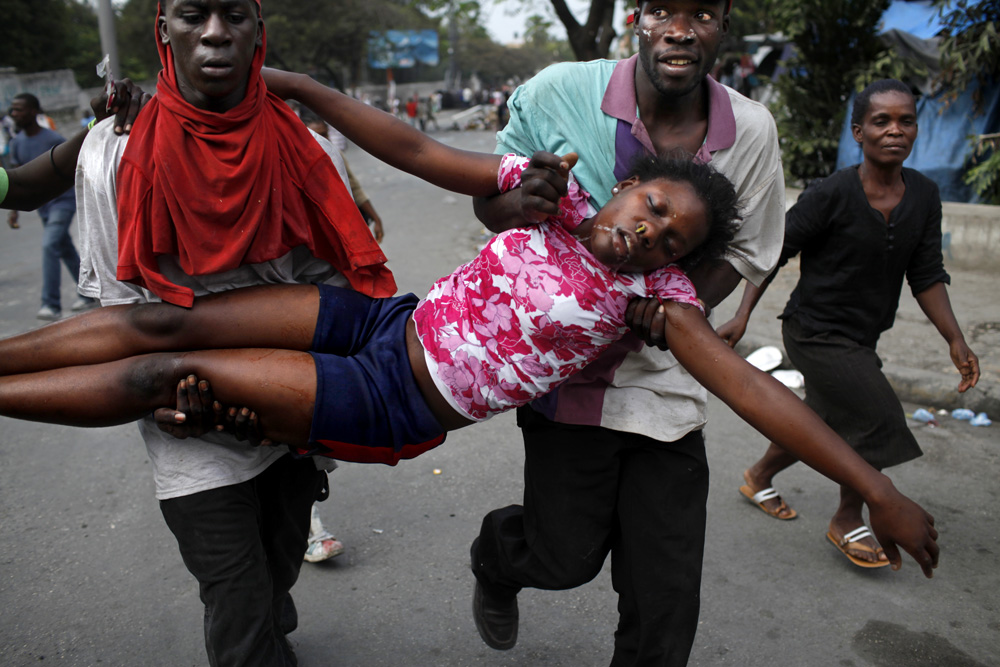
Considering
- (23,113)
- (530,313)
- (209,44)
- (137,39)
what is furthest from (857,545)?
(137,39)

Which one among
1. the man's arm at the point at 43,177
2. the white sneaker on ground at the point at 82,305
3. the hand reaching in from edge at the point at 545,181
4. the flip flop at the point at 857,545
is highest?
the hand reaching in from edge at the point at 545,181

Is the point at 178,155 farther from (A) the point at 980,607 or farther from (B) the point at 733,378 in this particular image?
(A) the point at 980,607

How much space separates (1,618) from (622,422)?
235 centimetres

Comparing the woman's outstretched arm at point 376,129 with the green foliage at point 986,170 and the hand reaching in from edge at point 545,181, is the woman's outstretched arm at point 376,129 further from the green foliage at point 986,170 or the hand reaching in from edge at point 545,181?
the green foliage at point 986,170

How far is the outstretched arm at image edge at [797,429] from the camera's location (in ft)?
5.72

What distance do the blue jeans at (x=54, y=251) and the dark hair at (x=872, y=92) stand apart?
5.95 meters

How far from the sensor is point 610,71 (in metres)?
2.31

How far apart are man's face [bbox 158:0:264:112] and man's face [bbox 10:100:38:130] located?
614 centimetres

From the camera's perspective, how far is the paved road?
2805 mm

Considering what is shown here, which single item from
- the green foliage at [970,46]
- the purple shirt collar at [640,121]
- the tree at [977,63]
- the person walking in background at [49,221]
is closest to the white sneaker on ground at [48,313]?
the person walking in background at [49,221]

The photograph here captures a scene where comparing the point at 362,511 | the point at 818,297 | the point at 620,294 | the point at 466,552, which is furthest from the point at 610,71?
the point at 362,511

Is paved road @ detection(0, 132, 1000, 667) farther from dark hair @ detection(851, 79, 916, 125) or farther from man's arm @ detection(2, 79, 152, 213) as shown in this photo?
dark hair @ detection(851, 79, 916, 125)

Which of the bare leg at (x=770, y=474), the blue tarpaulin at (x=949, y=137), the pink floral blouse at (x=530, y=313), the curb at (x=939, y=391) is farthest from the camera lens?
the blue tarpaulin at (x=949, y=137)

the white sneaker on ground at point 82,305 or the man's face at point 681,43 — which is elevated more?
the man's face at point 681,43
